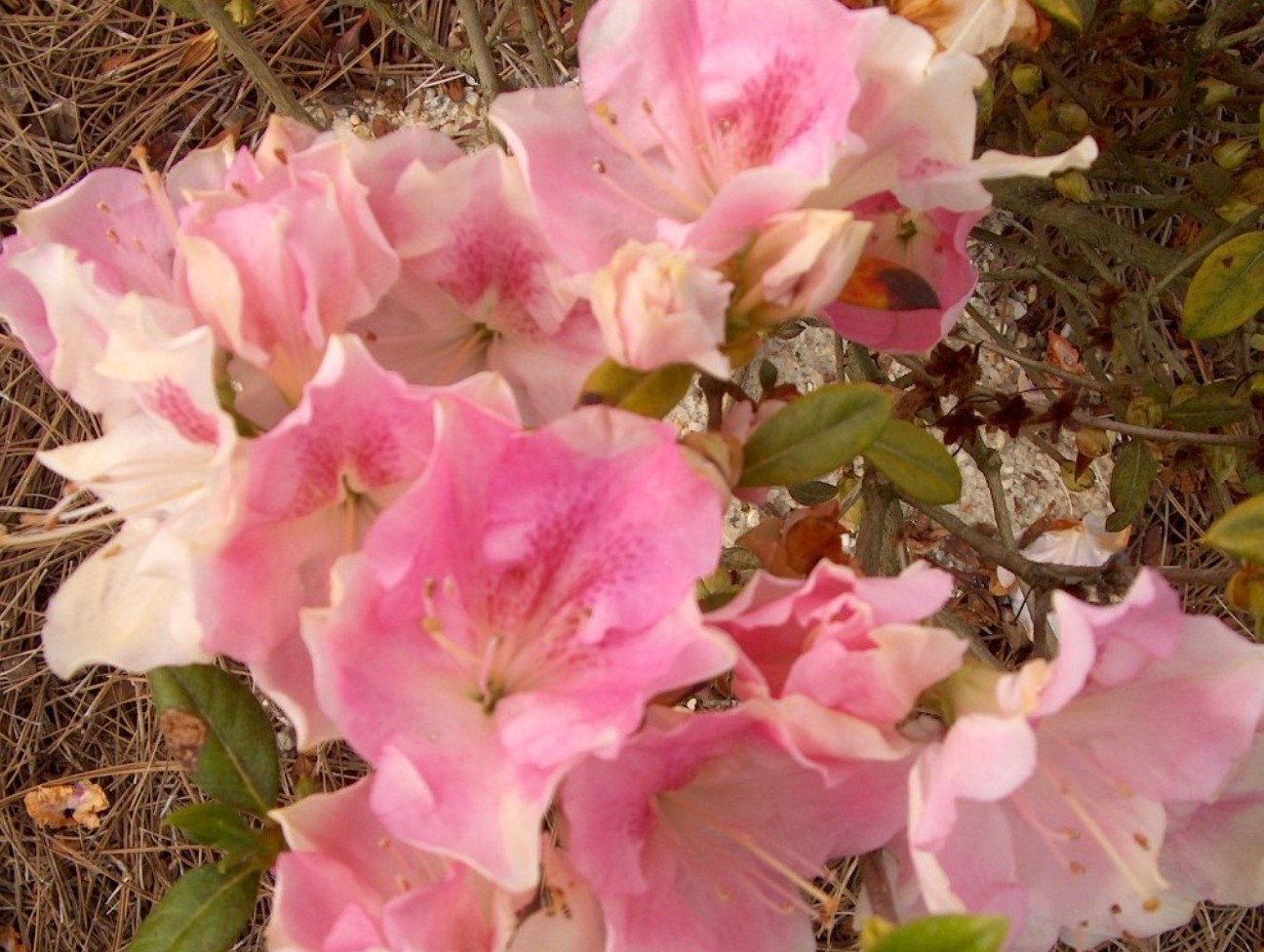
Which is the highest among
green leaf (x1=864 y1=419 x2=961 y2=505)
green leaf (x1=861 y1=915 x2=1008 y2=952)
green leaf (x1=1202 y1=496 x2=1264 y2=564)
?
green leaf (x1=861 y1=915 x2=1008 y2=952)

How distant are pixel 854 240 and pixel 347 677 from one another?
31 centimetres

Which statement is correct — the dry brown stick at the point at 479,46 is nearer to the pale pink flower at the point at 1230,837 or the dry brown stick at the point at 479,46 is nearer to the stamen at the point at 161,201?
the stamen at the point at 161,201

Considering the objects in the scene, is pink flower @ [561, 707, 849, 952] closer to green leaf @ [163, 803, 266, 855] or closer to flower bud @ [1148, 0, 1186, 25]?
green leaf @ [163, 803, 266, 855]

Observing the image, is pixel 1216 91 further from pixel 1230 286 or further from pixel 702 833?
pixel 702 833

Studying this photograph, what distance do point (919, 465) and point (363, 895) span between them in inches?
16.6

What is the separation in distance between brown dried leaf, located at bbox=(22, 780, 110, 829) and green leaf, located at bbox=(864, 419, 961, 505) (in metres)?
1.87

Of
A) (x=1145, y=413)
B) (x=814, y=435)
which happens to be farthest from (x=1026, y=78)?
(x=814, y=435)

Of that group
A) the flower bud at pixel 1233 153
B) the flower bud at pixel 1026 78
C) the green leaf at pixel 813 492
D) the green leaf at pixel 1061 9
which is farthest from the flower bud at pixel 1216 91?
the green leaf at pixel 813 492

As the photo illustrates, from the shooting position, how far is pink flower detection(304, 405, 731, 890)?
0.53 m

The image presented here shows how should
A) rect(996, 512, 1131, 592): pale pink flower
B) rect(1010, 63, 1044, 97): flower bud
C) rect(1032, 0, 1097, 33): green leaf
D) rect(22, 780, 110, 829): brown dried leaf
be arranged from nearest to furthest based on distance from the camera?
1. rect(1032, 0, 1097, 33): green leaf
2. rect(1010, 63, 1044, 97): flower bud
3. rect(996, 512, 1131, 592): pale pink flower
4. rect(22, 780, 110, 829): brown dried leaf

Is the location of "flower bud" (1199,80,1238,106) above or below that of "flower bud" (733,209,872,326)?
below

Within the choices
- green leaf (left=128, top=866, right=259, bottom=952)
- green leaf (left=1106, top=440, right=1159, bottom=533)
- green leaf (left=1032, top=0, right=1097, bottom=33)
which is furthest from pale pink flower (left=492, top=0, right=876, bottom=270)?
green leaf (left=1106, top=440, right=1159, bottom=533)

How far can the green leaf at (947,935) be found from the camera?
0.48 m

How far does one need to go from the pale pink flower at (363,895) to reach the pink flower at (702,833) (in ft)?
0.20
